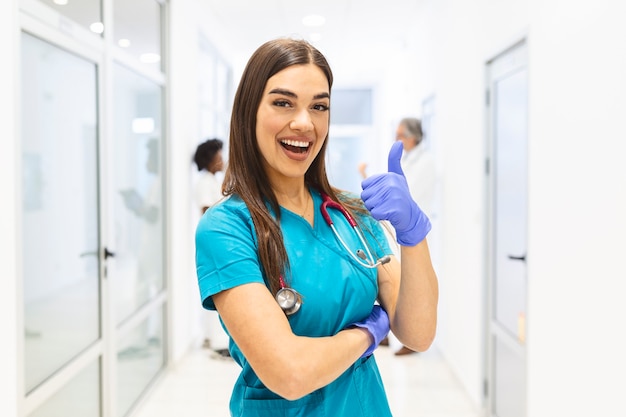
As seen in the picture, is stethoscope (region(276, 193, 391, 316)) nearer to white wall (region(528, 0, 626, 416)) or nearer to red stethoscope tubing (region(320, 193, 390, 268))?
red stethoscope tubing (region(320, 193, 390, 268))

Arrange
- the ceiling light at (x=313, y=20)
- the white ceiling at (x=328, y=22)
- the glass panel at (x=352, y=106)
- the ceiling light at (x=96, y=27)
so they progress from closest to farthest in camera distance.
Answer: the ceiling light at (x=96, y=27) → the white ceiling at (x=328, y=22) → the ceiling light at (x=313, y=20) → the glass panel at (x=352, y=106)

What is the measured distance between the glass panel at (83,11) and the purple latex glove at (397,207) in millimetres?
1482

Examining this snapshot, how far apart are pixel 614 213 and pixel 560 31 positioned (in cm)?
72

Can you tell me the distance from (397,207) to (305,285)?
0.22m

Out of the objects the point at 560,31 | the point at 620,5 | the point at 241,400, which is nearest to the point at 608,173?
the point at 620,5

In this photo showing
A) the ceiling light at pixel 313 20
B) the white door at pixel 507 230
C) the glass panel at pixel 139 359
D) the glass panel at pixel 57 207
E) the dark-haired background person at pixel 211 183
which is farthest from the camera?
the ceiling light at pixel 313 20

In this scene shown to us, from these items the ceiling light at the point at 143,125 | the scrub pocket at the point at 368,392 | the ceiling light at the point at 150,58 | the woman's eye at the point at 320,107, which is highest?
the ceiling light at the point at 150,58

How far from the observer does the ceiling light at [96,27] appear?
233 cm

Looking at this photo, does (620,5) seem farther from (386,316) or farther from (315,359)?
(315,359)

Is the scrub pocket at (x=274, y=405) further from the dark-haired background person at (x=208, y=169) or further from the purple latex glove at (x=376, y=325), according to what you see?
the dark-haired background person at (x=208, y=169)

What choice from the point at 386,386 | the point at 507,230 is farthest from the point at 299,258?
the point at 386,386

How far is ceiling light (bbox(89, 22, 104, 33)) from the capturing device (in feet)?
7.66

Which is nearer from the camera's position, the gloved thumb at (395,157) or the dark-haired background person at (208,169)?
the gloved thumb at (395,157)

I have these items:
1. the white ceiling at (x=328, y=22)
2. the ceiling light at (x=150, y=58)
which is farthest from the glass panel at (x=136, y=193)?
the white ceiling at (x=328, y=22)
